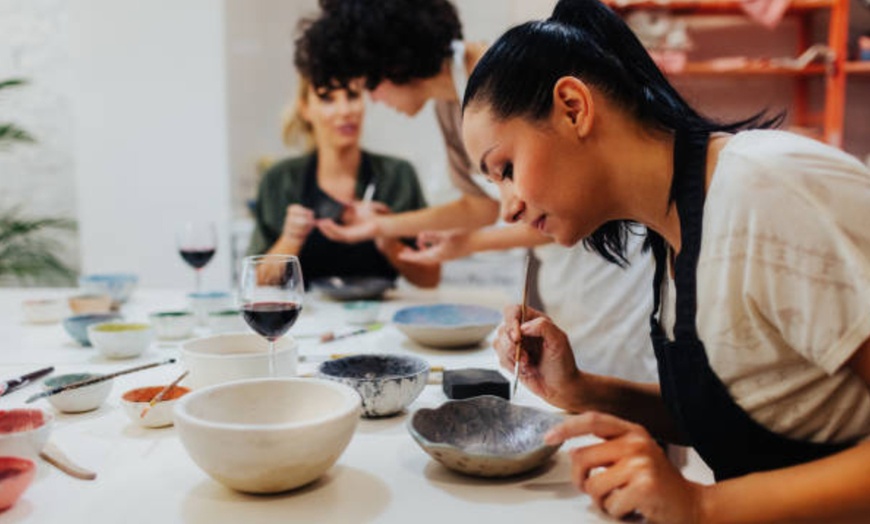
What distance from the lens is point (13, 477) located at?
880 millimetres

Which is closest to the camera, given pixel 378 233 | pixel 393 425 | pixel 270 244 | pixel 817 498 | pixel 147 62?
pixel 817 498

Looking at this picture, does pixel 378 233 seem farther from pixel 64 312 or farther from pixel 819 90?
pixel 819 90

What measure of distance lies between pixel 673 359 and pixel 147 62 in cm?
367

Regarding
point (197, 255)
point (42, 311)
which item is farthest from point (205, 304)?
point (42, 311)

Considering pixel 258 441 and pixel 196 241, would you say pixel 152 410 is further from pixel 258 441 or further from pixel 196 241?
pixel 196 241

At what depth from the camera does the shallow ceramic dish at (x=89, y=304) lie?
2.12 m

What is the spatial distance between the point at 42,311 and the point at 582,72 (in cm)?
171

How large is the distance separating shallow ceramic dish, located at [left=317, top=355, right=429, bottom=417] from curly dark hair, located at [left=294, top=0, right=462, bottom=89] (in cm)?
115

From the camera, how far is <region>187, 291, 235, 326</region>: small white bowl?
2082 millimetres

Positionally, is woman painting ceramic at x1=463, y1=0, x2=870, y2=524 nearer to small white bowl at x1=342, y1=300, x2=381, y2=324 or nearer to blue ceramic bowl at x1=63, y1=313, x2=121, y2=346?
small white bowl at x1=342, y1=300, x2=381, y2=324

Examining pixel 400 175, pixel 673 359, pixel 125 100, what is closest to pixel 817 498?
pixel 673 359

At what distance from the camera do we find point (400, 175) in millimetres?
3379

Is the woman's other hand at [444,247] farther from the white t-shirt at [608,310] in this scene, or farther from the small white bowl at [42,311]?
the small white bowl at [42,311]

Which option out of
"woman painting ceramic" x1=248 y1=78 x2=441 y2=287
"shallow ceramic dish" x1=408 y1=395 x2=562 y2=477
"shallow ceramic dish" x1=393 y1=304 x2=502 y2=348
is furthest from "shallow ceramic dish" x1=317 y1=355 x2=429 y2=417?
"woman painting ceramic" x1=248 y1=78 x2=441 y2=287
